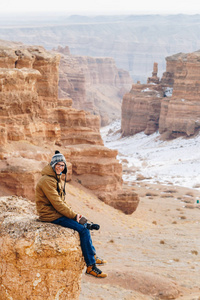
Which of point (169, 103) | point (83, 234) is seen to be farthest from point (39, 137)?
point (169, 103)

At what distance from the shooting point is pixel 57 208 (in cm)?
Answer: 629

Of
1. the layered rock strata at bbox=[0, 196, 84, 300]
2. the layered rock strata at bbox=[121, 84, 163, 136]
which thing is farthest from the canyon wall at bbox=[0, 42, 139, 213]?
the layered rock strata at bbox=[121, 84, 163, 136]

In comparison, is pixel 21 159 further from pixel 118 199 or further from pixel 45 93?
pixel 45 93

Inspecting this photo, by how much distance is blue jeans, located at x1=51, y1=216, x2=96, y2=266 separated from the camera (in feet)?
20.5

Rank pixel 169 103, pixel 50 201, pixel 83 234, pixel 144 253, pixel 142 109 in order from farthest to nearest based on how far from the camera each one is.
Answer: pixel 142 109
pixel 169 103
pixel 144 253
pixel 50 201
pixel 83 234

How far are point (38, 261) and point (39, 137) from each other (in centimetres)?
1487

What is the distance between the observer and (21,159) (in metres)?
16.1

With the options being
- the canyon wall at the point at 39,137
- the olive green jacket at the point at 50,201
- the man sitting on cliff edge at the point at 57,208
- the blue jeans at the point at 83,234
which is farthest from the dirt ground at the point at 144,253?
the olive green jacket at the point at 50,201

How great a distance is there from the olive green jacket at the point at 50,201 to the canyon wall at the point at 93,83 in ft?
257

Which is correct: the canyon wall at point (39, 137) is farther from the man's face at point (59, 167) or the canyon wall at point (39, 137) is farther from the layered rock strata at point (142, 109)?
the layered rock strata at point (142, 109)

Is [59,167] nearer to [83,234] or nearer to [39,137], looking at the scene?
[83,234]

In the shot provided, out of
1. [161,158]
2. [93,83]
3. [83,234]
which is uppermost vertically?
[83,234]

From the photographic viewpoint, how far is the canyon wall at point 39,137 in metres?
15.6

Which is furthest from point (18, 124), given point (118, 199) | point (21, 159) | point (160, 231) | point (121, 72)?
point (121, 72)
